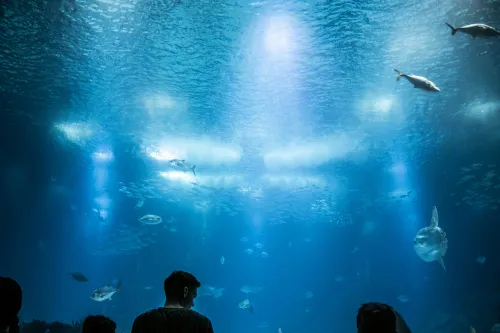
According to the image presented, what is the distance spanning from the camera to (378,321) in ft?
6.01

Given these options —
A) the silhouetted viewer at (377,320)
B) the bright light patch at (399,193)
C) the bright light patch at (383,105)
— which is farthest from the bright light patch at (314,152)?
the silhouetted viewer at (377,320)

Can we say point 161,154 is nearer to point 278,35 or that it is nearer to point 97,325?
point 278,35

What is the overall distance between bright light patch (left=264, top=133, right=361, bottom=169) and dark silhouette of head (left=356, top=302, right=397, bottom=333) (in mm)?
14620

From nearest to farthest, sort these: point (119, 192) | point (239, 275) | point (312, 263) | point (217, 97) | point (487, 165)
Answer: point (217, 97)
point (487, 165)
point (119, 192)
point (312, 263)
point (239, 275)

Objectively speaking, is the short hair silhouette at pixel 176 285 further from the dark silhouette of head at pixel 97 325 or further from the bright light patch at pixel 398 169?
the bright light patch at pixel 398 169

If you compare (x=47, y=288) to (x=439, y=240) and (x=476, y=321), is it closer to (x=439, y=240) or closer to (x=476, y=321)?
(x=439, y=240)

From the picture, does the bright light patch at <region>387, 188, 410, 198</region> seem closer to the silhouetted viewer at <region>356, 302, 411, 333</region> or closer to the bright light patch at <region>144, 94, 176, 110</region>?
the bright light patch at <region>144, 94, 176, 110</region>

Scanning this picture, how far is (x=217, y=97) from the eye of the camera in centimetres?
1273

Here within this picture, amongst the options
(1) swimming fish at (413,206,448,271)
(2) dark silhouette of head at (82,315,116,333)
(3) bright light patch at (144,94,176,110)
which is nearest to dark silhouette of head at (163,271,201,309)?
(2) dark silhouette of head at (82,315,116,333)

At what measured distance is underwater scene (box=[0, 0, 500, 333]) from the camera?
937cm

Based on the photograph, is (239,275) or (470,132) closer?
(470,132)

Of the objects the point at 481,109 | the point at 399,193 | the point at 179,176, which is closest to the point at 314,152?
the point at 481,109

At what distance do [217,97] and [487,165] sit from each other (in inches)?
739

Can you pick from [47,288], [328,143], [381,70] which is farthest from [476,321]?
[47,288]
